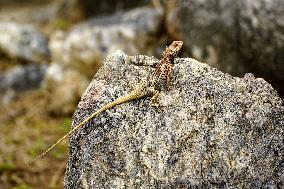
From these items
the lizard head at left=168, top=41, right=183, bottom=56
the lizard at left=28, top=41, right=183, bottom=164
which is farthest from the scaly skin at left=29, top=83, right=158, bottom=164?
the lizard head at left=168, top=41, right=183, bottom=56

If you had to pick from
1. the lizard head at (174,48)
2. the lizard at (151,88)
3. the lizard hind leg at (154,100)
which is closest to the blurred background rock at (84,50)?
the lizard head at (174,48)

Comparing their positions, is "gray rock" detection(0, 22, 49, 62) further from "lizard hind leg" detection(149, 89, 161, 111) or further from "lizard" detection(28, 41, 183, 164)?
"lizard hind leg" detection(149, 89, 161, 111)

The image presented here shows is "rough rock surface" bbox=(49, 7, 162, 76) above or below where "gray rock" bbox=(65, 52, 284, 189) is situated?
above

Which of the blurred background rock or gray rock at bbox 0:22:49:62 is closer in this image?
the blurred background rock

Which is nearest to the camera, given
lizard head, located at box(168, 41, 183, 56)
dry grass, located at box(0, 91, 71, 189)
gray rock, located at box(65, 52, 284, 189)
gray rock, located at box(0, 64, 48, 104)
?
gray rock, located at box(65, 52, 284, 189)

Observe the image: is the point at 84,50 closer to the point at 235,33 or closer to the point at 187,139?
the point at 235,33

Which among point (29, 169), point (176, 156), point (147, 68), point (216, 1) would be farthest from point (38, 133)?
point (176, 156)

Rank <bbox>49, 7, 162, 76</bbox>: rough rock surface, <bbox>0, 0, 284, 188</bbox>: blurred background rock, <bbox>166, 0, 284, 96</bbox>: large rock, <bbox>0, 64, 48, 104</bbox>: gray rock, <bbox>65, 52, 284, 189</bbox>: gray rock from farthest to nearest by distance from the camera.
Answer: <bbox>0, 64, 48, 104</bbox>: gray rock → <bbox>49, 7, 162, 76</bbox>: rough rock surface → <bbox>0, 0, 284, 188</bbox>: blurred background rock → <bbox>166, 0, 284, 96</bbox>: large rock → <bbox>65, 52, 284, 189</bbox>: gray rock
